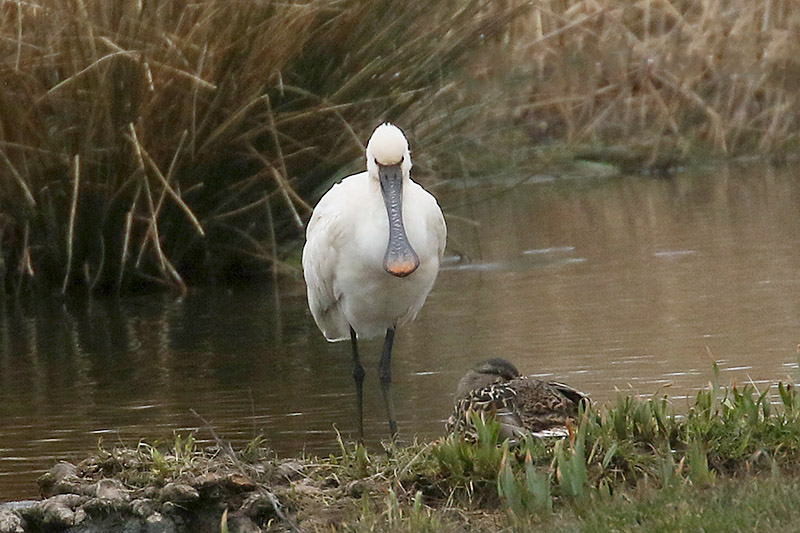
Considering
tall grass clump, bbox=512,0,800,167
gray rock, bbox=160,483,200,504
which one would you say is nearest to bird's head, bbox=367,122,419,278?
gray rock, bbox=160,483,200,504

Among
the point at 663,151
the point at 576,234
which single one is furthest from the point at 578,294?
the point at 663,151

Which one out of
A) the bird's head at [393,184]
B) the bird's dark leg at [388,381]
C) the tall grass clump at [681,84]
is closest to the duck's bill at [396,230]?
the bird's head at [393,184]

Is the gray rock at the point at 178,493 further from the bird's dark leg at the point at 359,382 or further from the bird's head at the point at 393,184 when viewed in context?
the bird's dark leg at the point at 359,382

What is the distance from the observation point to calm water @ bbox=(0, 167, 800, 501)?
7879mm

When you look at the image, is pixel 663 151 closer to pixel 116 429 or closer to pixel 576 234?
pixel 576 234

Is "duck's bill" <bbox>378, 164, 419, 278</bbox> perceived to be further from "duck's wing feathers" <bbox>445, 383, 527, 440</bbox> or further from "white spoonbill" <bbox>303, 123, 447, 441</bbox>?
"duck's wing feathers" <bbox>445, 383, 527, 440</bbox>

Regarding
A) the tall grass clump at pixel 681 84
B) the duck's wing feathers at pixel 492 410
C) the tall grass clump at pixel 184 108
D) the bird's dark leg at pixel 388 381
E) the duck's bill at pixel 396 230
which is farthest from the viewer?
the tall grass clump at pixel 681 84

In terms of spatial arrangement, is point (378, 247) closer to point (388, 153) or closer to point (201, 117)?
point (388, 153)

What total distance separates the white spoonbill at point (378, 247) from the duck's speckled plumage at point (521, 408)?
0.58 m

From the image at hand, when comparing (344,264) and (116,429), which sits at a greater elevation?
(344,264)

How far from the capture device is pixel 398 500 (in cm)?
547

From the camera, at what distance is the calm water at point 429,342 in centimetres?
788

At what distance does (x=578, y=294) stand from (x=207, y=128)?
2770 mm

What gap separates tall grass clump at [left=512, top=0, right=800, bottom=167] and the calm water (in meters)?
6.32
